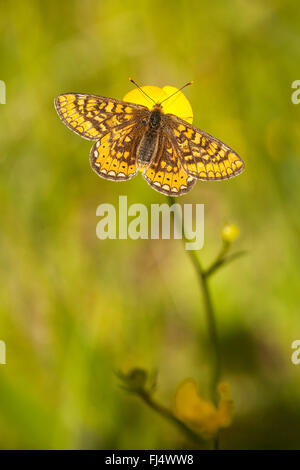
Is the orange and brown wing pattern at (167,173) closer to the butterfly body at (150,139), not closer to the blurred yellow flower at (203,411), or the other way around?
the butterfly body at (150,139)

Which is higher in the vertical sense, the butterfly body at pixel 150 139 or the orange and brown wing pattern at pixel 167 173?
the butterfly body at pixel 150 139

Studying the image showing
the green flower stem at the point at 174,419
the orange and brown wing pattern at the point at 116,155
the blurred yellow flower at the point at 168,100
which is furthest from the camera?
the blurred yellow flower at the point at 168,100

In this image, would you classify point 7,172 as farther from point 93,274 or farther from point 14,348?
point 14,348

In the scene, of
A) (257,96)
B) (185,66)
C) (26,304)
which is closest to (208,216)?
(257,96)

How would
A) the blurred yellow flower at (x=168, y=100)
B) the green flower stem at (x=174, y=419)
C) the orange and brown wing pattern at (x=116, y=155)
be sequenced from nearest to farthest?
the green flower stem at (x=174, y=419)
the orange and brown wing pattern at (x=116, y=155)
the blurred yellow flower at (x=168, y=100)

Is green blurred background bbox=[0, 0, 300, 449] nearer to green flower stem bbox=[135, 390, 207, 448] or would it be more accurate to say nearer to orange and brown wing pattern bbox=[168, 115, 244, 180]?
green flower stem bbox=[135, 390, 207, 448]

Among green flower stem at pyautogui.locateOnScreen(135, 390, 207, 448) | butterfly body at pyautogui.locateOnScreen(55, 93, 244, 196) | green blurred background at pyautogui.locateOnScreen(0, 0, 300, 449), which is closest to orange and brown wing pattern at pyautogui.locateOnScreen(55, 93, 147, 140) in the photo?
butterfly body at pyautogui.locateOnScreen(55, 93, 244, 196)

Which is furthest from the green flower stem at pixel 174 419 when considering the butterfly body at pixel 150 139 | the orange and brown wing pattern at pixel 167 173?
the butterfly body at pixel 150 139

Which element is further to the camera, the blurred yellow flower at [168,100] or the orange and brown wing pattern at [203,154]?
the blurred yellow flower at [168,100]
